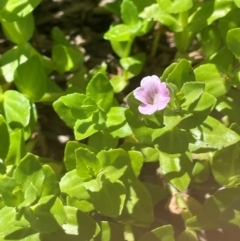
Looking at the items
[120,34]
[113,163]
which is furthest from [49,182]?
[120,34]

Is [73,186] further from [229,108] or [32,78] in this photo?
[229,108]

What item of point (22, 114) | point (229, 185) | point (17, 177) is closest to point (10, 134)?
point (22, 114)

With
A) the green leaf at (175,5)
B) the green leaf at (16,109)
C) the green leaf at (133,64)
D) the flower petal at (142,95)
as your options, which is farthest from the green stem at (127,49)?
the flower petal at (142,95)

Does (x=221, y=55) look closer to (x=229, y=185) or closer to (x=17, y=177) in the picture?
(x=229, y=185)

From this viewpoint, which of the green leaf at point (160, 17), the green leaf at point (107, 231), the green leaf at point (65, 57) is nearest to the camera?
the green leaf at point (107, 231)

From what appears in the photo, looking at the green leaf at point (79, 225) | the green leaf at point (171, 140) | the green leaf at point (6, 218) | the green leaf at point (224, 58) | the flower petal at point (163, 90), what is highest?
the flower petal at point (163, 90)

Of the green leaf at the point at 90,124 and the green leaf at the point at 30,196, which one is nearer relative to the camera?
the green leaf at the point at 30,196

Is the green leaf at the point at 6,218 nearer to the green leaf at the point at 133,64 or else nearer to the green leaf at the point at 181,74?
the green leaf at the point at 181,74
